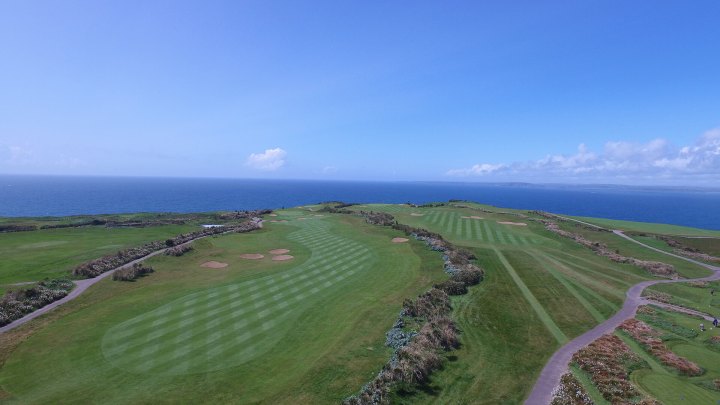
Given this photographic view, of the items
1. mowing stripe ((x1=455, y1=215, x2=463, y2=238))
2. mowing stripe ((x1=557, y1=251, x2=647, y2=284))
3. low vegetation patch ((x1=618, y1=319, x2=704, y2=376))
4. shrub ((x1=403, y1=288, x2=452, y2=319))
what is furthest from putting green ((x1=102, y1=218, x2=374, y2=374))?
mowing stripe ((x1=557, y1=251, x2=647, y2=284))

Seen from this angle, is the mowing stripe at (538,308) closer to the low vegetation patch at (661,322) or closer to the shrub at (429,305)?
the shrub at (429,305)

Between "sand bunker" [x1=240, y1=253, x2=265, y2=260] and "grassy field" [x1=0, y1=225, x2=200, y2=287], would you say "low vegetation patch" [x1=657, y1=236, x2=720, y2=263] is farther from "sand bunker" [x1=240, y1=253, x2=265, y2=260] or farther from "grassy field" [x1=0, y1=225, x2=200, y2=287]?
"grassy field" [x1=0, y1=225, x2=200, y2=287]

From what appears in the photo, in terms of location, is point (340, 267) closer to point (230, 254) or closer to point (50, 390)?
point (230, 254)

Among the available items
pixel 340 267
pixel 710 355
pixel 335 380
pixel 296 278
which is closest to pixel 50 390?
pixel 335 380

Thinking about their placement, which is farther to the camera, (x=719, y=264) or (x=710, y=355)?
(x=719, y=264)

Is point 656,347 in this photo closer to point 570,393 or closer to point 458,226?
point 570,393

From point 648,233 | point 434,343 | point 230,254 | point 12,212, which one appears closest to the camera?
point 434,343

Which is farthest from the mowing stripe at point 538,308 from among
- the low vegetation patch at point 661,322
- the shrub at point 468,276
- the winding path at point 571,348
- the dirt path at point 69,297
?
the dirt path at point 69,297
